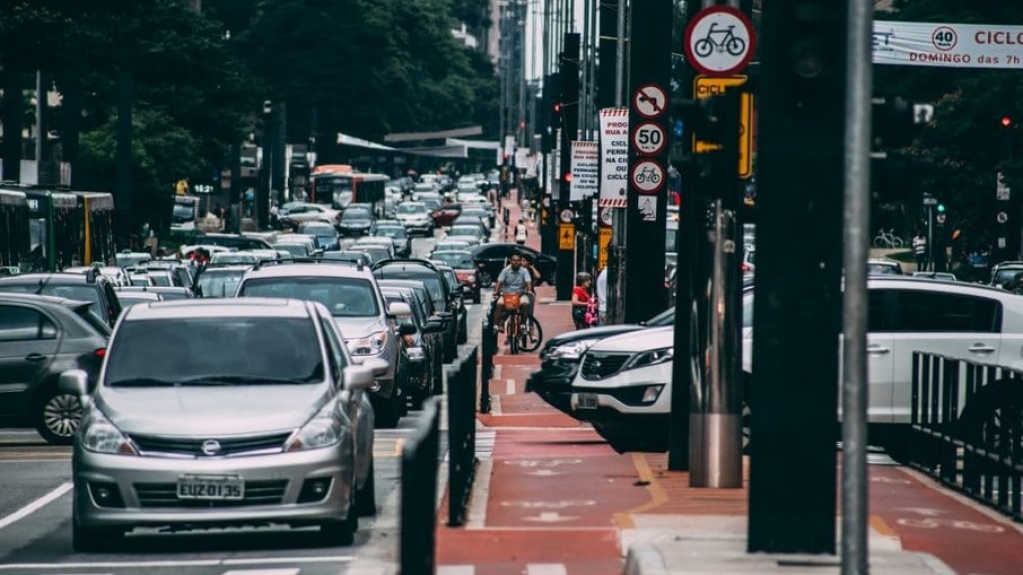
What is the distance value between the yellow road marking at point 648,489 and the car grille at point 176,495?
7.32ft

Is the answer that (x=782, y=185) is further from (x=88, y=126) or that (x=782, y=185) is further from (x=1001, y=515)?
(x=88, y=126)

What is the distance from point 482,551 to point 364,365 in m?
1.80

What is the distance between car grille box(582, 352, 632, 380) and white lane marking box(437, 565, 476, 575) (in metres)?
7.24

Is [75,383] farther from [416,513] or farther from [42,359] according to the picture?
[42,359]

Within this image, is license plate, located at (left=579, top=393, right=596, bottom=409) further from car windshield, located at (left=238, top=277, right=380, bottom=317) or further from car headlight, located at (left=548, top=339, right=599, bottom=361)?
car windshield, located at (left=238, top=277, right=380, bottom=317)

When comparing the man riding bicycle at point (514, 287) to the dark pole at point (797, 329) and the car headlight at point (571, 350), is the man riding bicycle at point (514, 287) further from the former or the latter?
the dark pole at point (797, 329)

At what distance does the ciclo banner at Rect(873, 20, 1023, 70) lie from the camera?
48.4m

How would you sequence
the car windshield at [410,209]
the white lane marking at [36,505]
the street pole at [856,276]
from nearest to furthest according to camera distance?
the street pole at [856,276]
the white lane marking at [36,505]
the car windshield at [410,209]

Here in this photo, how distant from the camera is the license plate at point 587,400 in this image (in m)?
18.6

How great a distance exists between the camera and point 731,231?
15031 mm

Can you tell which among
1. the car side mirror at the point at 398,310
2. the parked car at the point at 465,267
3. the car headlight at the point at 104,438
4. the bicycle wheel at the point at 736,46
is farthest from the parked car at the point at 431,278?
the car headlight at the point at 104,438

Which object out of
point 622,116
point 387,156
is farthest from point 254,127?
point 622,116

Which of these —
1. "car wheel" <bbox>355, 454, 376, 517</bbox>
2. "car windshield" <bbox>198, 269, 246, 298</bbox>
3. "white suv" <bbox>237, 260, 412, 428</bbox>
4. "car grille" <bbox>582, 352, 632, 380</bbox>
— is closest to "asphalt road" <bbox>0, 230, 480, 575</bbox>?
"car wheel" <bbox>355, 454, 376, 517</bbox>

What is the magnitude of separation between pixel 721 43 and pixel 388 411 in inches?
343
